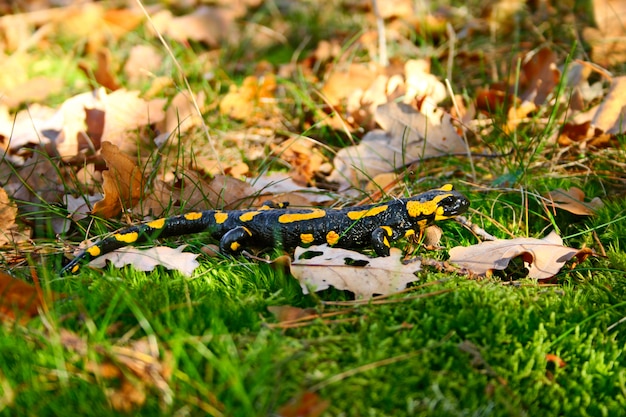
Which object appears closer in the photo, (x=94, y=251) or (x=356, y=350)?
(x=356, y=350)

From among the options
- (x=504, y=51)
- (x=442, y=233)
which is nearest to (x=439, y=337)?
(x=442, y=233)

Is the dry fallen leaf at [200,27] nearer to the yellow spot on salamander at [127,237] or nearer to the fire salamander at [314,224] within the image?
the fire salamander at [314,224]

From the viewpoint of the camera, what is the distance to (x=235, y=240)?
391cm

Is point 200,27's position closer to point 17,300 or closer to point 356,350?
point 17,300

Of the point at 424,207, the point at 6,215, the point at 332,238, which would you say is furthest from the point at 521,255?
the point at 6,215

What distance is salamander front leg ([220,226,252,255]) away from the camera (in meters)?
3.81

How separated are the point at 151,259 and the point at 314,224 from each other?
1.19 m

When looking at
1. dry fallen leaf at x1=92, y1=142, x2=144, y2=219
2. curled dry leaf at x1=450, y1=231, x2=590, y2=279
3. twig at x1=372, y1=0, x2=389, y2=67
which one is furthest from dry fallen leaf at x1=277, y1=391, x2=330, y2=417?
twig at x1=372, y1=0, x2=389, y2=67

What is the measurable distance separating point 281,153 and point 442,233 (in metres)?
1.77

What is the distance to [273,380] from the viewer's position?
2332 mm

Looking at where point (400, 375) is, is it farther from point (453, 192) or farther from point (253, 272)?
point (453, 192)

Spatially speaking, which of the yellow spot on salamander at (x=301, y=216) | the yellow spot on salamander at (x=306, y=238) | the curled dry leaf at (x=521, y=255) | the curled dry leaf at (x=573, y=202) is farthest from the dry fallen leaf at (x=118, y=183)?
the curled dry leaf at (x=573, y=202)

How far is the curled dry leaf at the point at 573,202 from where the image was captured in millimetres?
3930

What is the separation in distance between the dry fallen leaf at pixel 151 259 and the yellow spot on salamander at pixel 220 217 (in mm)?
596
